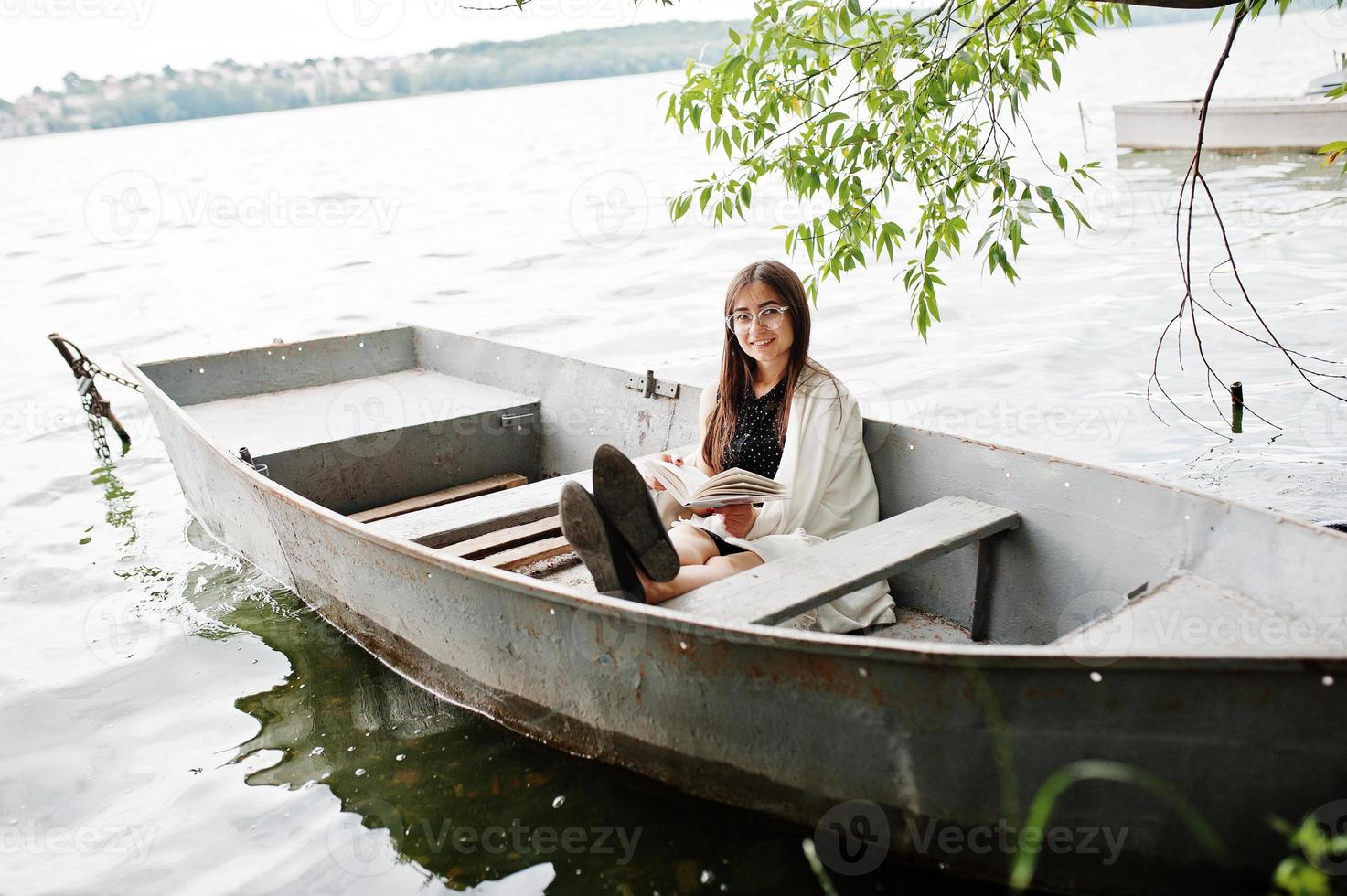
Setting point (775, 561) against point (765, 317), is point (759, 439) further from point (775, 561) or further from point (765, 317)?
point (775, 561)

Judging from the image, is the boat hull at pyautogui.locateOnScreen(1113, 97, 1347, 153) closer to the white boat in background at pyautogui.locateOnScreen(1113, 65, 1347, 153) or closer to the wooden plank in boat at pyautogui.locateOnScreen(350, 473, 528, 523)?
the white boat in background at pyautogui.locateOnScreen(1113, 65, 1347, 153)

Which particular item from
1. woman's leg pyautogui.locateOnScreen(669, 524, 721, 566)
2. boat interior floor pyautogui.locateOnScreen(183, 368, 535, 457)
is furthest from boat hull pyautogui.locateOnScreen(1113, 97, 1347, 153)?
woman's leg pyautogui.locateOnScreen(669, 524, 721, 566)

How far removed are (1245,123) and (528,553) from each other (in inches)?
709

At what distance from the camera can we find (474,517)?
4.54 metres

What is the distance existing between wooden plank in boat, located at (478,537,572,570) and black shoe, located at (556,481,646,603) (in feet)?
3.62

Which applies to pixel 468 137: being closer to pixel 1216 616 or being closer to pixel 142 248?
pixel 142 248

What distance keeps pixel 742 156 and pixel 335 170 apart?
117 ft

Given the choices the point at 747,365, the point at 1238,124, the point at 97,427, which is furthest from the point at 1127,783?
the point at 1238,124

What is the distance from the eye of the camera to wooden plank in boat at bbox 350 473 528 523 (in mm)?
5566

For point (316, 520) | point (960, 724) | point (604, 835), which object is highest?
point (316, 520)

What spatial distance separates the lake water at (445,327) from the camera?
3.64 m

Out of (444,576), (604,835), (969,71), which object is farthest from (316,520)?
(969,71)

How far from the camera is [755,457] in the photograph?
13.4 feet

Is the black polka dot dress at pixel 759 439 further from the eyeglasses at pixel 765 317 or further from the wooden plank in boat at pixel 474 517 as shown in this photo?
the wooden plank in boat at pixel 474 517
